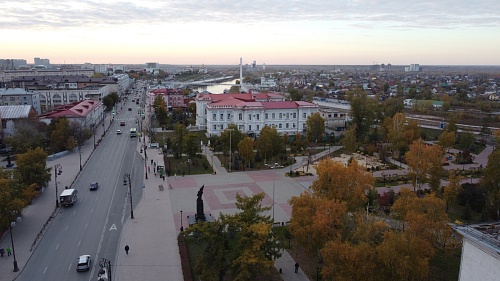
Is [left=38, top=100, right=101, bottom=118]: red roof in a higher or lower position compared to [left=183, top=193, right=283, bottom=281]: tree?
higher

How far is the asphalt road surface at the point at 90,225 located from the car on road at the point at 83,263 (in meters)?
0.21

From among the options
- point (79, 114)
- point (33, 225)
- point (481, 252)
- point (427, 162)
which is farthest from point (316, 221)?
point (79, 114)

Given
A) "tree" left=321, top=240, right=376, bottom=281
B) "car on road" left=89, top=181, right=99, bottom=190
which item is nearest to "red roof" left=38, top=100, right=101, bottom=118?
"car on road" left=89, top=181, right=99, bottom=190

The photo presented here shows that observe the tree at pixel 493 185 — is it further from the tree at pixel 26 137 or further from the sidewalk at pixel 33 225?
the tree at pixel 26 137

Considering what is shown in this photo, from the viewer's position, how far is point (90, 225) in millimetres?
22859

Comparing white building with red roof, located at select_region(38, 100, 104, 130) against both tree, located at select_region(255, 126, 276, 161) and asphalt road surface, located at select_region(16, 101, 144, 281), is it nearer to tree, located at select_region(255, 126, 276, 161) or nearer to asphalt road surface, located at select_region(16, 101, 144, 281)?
asphalt road surface, located at select_region(16, 101, 144, 281)

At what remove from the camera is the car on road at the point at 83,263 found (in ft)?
58.0

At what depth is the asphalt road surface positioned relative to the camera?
18.0 metres

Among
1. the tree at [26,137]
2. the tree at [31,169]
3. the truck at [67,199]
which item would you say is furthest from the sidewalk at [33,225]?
the tree at [26,137]

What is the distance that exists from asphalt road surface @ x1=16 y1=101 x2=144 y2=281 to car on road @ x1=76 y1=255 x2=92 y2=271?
0.70ft

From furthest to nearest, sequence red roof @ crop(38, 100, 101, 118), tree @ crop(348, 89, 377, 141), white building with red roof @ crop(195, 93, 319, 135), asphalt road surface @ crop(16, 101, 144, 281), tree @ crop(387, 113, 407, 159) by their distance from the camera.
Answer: white building with red roof @ crop(195, 93, 319, 135) < red roof @ crop(38, 100, 101, 118) < tree @ crop(348, 89, 377, 141) < tree @ crop(387, 113, 407, 159) < asphalt road surface @ crop(16, 101, 144, 281)

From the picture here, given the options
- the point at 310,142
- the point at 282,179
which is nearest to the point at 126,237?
the point at 282,179

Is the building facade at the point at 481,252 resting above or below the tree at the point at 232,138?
above

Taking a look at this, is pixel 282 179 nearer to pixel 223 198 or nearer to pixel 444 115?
pixel 223 198
